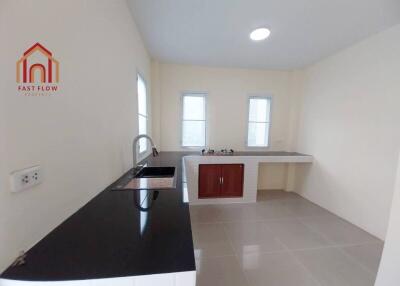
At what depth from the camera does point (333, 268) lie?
5.66 feet

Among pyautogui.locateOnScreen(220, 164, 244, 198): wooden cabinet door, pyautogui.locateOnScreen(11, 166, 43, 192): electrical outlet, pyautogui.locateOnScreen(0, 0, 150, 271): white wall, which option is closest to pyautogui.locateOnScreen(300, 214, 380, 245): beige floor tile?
pyautogui.locateOnScreen(220, 164, 244, 198): wooden cabinet door

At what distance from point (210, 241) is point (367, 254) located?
171cm

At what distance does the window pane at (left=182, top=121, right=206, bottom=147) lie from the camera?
3.64 m

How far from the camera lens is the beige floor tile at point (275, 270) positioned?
1559 millimetres

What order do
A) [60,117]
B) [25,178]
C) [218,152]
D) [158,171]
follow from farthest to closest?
[218,152] → [158,171] → [60,117] → [25,178]

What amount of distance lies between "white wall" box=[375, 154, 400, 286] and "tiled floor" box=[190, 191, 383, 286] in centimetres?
68

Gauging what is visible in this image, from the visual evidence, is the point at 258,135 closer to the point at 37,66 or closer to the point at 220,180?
the point at 220,180

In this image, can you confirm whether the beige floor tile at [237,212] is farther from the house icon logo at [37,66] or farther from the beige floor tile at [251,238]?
the house icon logo at [37,66]

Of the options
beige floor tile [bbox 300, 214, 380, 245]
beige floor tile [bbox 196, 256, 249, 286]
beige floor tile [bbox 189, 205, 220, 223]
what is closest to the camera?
beige floor tile [bbox 196, 256, 249, 286]

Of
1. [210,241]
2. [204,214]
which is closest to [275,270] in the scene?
[210,241]

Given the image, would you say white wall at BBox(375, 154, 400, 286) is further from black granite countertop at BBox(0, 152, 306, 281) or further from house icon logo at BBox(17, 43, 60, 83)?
house icon logo at BBox(17, 43, 60, 83)

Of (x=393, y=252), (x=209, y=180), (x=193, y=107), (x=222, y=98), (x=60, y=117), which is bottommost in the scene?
(x=209, y=180)

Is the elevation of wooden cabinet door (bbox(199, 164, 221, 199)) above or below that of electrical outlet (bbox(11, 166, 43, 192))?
below

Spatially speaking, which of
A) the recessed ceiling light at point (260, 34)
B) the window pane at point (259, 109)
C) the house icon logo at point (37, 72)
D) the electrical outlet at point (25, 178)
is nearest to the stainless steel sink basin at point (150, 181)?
the electrical outlet at point (25, 178)
